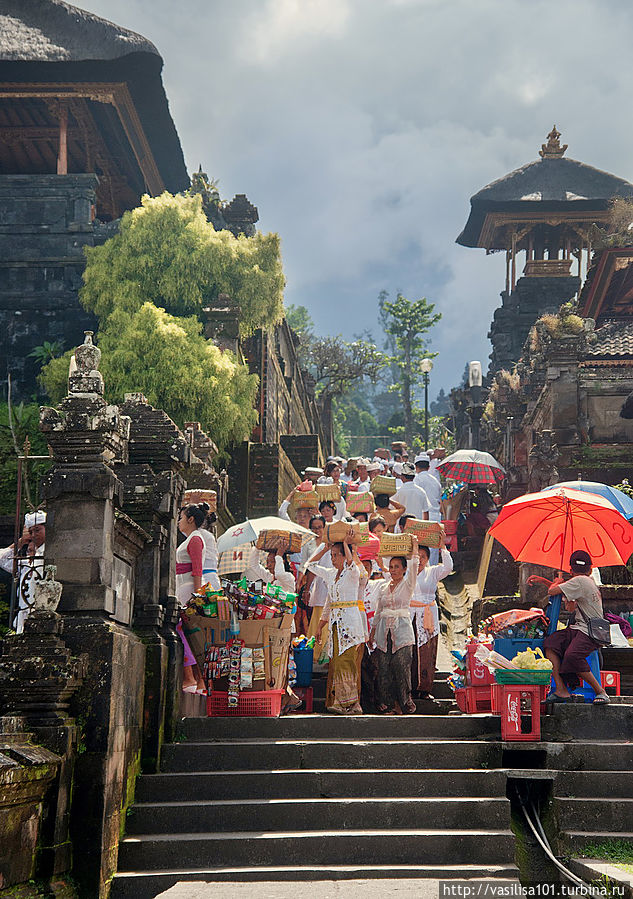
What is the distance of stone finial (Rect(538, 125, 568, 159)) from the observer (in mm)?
40438

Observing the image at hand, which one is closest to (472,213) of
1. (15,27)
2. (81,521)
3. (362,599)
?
(15,27)

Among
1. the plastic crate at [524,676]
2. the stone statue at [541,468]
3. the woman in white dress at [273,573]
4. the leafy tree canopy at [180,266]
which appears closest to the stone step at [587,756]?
the plastic crate at [524,676]

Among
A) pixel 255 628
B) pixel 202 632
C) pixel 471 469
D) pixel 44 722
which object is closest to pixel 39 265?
pixel 471 469

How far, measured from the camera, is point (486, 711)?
29.3 ft

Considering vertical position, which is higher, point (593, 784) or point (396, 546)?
point (396, 546)

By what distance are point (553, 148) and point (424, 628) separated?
3532 centimetres

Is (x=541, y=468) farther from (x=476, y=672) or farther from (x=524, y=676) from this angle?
(x=524, y=676)

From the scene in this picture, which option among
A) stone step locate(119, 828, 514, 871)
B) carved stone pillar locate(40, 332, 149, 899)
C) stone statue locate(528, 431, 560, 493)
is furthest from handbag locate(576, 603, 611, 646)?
stone statue locate(528, 431, 560, 493)

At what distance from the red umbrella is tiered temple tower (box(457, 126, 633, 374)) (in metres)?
29.4

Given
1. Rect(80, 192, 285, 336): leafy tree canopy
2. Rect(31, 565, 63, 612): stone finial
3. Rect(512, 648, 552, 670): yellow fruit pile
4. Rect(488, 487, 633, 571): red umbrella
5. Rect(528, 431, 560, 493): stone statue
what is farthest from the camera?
Rect(80, 192, 285, 336): leafy tree canopy

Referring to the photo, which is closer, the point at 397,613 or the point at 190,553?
the point at 397,613

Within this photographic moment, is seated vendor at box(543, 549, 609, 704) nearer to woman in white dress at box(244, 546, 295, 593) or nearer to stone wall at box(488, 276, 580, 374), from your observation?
woman in white dress at box(244, 546, 295, 593)

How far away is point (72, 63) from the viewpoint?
20.9 metres

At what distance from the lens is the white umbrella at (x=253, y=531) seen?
10698mm
